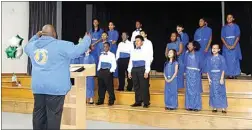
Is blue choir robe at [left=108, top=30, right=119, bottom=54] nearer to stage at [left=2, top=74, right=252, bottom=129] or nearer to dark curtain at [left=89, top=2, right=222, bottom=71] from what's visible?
stage at [left=2, top=74, right=252, bottom=129]

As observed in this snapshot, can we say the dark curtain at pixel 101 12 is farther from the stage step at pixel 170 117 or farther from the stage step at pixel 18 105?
the stage step at pixel 170 117

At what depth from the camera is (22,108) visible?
17.0 feet

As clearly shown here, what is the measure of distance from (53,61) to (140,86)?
2253mm

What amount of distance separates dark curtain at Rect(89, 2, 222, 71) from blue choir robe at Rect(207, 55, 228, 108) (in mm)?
2344

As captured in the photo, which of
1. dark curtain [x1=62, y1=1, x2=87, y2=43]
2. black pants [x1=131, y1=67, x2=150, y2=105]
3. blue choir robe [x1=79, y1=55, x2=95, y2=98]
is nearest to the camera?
black pants [x1=131, y1=67, x2=150, y2=105]

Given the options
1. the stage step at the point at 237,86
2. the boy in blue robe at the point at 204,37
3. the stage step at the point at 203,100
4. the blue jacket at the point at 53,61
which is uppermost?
the boy in blue robe at the point at 204,37

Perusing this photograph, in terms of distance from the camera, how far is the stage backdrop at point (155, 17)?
6.32 m

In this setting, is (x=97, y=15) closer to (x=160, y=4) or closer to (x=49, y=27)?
(x=160, y=4)

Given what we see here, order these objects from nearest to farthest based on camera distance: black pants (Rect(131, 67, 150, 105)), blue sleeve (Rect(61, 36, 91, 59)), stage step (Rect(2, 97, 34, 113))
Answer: blue sleeve (Rect(61, 36, 91, 59))
black pants (Rect(131, 67, 150, 105))
stage step (Rect(2, 97, 34, 113))

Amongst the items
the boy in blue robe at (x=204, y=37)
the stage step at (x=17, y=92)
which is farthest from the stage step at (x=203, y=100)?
the stage step at (x=17, y=92)

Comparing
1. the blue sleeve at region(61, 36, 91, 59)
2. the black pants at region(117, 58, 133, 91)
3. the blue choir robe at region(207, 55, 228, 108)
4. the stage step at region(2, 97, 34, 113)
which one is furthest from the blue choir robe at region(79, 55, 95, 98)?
the blue sleeve at region(61, 36, 91, 59)

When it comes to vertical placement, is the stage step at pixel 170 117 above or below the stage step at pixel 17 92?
below

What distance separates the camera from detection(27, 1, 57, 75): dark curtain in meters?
6.99

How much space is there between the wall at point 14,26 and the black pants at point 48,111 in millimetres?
4829
